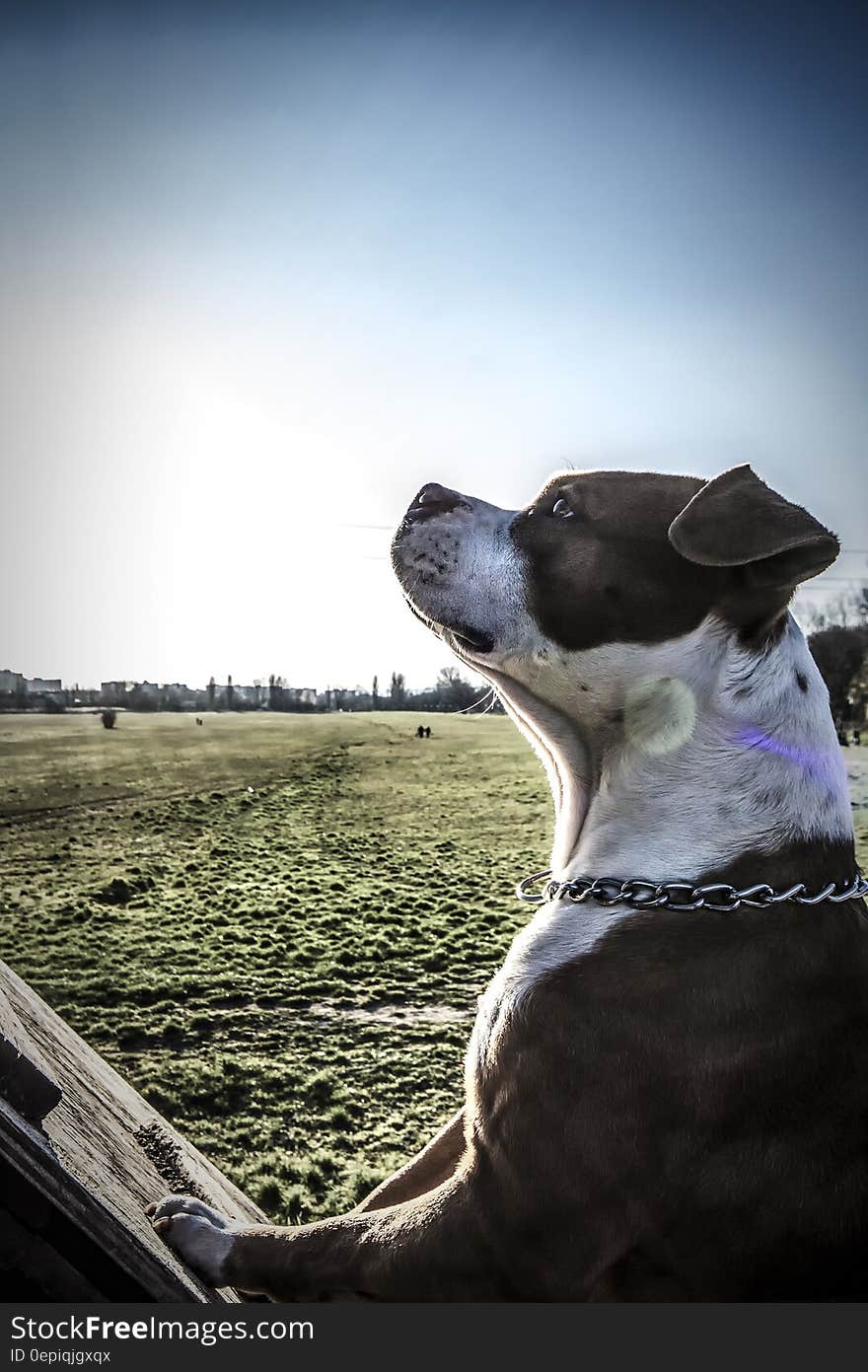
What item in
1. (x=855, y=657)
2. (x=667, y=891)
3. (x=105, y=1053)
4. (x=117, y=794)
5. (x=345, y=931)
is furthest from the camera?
(x=117, y=794)

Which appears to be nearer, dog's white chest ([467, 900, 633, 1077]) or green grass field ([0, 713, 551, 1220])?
dog's white chest ([467, 900, 633, 1077])

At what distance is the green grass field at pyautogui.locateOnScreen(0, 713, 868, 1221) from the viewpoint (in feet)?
19.5

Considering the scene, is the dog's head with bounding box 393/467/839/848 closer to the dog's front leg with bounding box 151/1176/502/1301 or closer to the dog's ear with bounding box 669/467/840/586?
the dog's ear with bounding box 669/467/840/586

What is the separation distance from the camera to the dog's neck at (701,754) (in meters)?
2.09

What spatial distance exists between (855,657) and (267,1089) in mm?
4693

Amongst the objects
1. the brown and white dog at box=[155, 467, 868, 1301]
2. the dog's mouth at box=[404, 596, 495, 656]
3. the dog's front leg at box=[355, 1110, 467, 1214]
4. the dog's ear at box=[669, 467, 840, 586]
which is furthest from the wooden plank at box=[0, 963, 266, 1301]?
the dog's ear at box=[669, 467, 840, 586]

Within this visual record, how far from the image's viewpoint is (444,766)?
24547 millimetres

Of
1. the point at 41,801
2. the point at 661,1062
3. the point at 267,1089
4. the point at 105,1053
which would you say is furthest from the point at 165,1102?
the point at 41,801

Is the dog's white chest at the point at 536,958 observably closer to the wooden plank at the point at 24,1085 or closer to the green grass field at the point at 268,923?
the wooden plank at the point at 24,1085

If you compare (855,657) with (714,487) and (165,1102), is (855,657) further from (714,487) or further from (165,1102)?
(165,1102)

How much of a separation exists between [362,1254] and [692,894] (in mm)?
1064

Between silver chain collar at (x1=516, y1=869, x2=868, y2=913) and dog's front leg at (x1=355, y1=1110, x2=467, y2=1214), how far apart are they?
2.53ft

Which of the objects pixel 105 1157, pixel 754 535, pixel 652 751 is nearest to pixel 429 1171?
pixel 105 1157

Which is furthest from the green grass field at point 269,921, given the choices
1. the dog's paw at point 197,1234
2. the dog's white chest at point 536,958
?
the dog's paw at point 197,1234
